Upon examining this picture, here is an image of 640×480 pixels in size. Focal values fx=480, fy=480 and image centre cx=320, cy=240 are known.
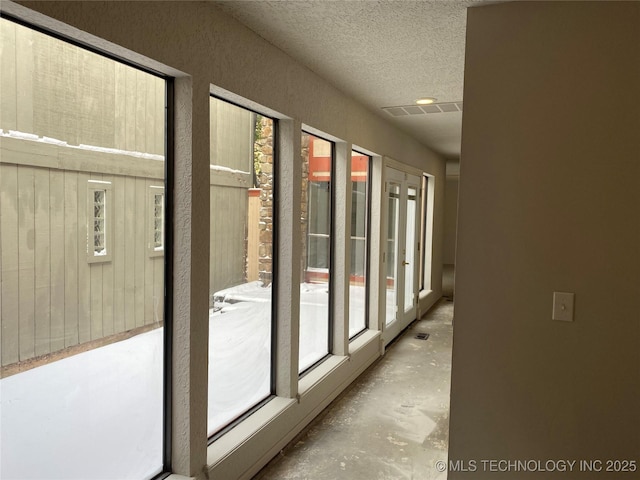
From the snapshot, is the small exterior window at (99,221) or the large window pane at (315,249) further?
the large window pane at (315,249)

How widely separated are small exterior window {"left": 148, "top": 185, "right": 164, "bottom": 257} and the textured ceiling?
2.96ft

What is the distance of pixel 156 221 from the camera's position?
2141 mm

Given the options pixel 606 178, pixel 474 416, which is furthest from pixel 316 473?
pixel 606 178

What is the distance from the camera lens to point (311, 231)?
3.72 meters

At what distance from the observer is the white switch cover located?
79.4 inches

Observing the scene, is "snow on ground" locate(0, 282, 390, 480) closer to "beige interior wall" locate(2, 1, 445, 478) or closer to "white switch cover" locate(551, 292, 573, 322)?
"beige interior wall" locate(2, 1, 445, 478)

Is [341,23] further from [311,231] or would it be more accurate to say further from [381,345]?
[381,345]

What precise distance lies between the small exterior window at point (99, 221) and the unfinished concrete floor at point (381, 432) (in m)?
1.60

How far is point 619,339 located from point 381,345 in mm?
3119

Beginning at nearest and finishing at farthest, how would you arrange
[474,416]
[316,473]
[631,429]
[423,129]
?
1. [631,429]
2. [474,416]
3. [316,473]
4. [423,129]

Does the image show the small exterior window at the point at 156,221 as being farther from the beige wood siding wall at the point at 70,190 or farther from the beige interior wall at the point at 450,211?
the beige interior wall at the point at 450,211

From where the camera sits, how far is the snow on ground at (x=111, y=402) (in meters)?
1.63

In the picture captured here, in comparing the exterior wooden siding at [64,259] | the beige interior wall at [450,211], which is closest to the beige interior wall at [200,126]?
the exterior wooden siding at [64,259]

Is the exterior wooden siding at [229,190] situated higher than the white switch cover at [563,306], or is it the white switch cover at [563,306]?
the exterior wooden siding at [229,190]
